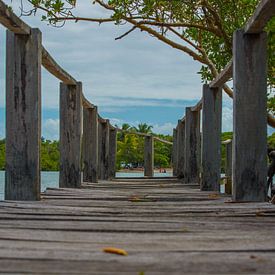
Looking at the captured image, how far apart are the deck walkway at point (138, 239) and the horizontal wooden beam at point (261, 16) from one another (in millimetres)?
1141

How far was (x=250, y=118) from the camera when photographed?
4.55m

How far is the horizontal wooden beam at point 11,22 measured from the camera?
3.88m

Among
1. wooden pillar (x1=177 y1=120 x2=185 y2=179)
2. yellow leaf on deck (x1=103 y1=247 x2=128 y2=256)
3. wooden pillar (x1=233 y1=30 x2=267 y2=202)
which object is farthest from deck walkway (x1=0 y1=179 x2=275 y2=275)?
wooden pillar (x1=177 y1=120 x2=185 y2=179)

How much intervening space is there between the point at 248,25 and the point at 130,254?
8.27 feet

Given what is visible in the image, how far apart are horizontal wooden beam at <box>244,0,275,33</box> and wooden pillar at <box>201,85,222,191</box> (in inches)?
79.4

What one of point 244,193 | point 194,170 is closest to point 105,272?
point 244,193

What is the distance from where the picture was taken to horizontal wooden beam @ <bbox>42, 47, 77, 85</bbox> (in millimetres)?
5195

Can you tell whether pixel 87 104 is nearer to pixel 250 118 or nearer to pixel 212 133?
pixel 212 133

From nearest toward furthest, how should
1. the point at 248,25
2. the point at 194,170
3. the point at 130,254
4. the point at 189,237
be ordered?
the point at 130,254 → the point at 189,237 → the point at 248,25 → the point at 194,170

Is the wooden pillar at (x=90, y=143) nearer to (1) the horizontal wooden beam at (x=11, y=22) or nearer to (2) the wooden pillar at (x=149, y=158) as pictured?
(1) the horizontal wooden beam at (x=11, y=22)

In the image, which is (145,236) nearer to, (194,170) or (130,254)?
(130,254)

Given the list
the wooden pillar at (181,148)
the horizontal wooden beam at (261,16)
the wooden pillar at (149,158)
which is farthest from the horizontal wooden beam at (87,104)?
the wooden pillar at (149,158)

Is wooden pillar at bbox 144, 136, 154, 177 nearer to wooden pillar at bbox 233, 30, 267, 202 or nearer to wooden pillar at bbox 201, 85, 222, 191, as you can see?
wooden pillar at bbox 201, 85, 222, 191

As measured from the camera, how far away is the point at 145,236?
280 centimetres
